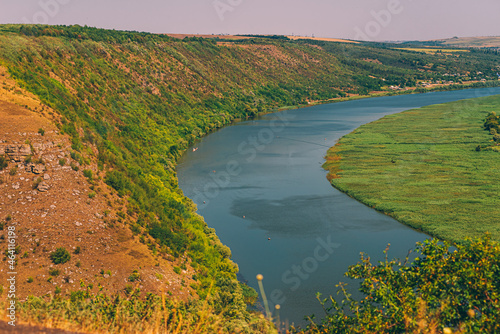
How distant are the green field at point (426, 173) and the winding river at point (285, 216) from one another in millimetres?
3719

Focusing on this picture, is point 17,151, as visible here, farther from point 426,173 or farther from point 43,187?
point 426,173

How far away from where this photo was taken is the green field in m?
53.6

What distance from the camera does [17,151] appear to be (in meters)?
36.1

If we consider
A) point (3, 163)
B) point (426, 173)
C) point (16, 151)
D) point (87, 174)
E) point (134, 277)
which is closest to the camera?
point (134, 277)

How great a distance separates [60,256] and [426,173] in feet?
210

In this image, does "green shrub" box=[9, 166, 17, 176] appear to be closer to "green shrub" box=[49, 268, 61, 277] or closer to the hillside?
the hillside

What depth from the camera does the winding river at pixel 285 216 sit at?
40281 millimetres

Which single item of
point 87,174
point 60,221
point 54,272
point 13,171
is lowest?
point 54,272

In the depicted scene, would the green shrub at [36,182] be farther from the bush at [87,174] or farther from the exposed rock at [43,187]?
the bush at [87,174]

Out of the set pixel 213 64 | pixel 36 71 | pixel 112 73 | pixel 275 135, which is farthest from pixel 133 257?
pixel 213 64

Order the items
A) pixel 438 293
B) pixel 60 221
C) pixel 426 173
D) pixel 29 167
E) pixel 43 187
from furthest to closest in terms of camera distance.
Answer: pixel 426 173 < pixel 29 167 < pixel 43 187 < pixel 60 221 < pixel 438 293

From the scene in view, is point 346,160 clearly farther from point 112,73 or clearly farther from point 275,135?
point 112,73

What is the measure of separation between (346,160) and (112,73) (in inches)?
2262

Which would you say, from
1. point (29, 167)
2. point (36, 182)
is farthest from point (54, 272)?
point (29, 167)
